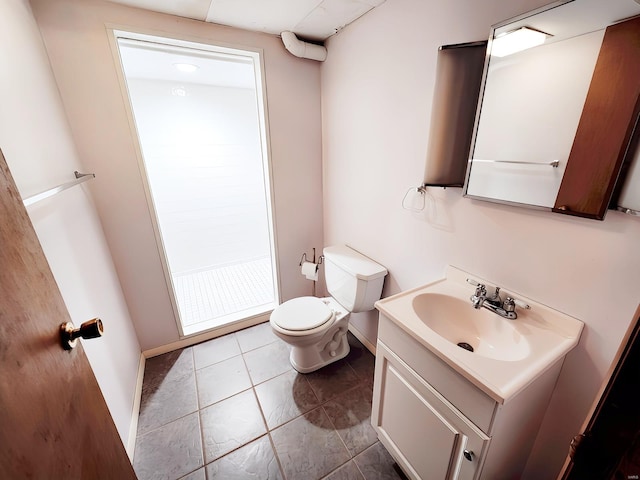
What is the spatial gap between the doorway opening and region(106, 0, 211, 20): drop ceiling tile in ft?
2.07

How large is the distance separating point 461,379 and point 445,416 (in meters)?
0.20

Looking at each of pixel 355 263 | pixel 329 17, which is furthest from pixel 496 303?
pixel 329 17

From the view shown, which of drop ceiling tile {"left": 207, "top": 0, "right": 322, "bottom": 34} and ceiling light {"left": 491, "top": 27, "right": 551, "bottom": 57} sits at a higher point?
drop ceiling tile {"left": 207, "top": 0, "right": 322, "bottom": 34}

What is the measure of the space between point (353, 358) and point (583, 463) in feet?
4.59

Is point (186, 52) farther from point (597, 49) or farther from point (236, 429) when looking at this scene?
point (236, 429)

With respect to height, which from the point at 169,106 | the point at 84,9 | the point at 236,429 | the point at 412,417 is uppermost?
the point at 84,9

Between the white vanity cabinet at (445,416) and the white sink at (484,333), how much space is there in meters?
0.05

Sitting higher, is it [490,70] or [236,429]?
[490,70]

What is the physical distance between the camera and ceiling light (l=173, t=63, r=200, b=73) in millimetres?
2174

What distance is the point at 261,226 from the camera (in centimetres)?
361

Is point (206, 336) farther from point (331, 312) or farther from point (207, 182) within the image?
point (207, 182)

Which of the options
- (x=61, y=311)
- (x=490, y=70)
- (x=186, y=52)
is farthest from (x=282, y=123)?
(x=61, y=311)

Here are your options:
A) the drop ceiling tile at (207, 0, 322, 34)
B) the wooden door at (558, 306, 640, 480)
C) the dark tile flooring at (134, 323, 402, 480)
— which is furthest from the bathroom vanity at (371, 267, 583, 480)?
the drop ceiling tile at (207, 0, 322, 34)

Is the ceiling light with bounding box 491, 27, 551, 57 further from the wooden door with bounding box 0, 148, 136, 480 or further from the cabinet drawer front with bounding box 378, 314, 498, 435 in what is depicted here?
the wooden door with bounding box 0, 148, 136, 480
